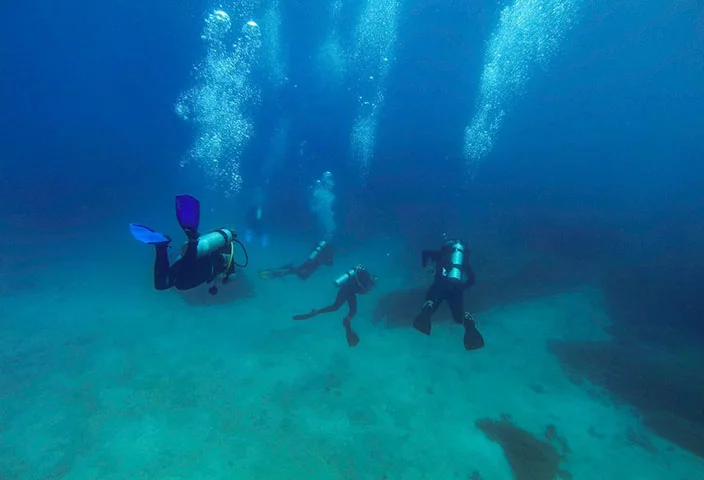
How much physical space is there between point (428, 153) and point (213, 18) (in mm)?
33547

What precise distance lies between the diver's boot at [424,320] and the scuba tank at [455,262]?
2.20ft

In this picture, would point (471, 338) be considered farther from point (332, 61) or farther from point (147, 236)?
point (332, 61)

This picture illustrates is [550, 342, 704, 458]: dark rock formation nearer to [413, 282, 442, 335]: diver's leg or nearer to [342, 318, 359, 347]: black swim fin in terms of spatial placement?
[413, 282, 442, 335]: diver's leg

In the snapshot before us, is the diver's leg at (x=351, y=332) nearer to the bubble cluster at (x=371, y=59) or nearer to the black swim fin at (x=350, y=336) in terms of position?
the black swim fin at (x=350, y=336)

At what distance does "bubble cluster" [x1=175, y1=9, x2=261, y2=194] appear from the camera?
118 ft

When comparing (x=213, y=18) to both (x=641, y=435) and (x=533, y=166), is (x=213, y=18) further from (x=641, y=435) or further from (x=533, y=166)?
(x=641, y=435)

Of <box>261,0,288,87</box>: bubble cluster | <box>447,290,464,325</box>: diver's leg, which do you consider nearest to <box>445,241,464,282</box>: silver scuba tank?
<box>447,290,464,325</box>: diver's leg

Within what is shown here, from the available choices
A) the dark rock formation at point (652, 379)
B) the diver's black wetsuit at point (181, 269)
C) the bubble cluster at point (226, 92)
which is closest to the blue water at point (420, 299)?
the dark rock formation at point (652, 379)

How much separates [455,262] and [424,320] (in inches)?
52.1

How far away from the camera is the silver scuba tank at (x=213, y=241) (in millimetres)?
4582

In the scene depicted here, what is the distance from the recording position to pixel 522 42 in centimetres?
4528

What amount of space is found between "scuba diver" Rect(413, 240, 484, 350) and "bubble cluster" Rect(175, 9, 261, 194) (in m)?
27.8

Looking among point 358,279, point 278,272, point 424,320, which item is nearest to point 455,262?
point 424,320

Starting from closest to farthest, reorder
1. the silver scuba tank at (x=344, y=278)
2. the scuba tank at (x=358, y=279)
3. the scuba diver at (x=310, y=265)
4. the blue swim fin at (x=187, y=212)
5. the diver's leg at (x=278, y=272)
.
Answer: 1. the blue swim fin at (x=187, y=212)
2. the silver scuba tank at (x=344, y=278)
3. the scuba tank at (x=358, y=279)
4. the scuba diver at (x=310, y=265)
5. the diver's leg at (x=278, y=272)
